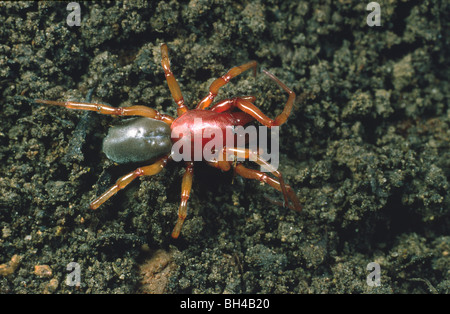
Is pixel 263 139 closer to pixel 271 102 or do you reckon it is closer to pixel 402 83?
pixel 271 102

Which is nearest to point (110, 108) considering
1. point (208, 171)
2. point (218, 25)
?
point (208, 171)

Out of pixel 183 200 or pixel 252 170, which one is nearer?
pixel 183 200

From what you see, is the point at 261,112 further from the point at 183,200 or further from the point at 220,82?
the point at 183,200

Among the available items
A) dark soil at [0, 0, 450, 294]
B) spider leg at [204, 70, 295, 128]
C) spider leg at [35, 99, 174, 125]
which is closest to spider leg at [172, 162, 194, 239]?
dark soil at [0, 0, 450, 294]

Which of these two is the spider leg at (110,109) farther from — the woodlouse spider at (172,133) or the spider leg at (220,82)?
the spider leg at (220,82)

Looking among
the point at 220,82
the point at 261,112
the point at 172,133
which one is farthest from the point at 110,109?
the point at 261,112

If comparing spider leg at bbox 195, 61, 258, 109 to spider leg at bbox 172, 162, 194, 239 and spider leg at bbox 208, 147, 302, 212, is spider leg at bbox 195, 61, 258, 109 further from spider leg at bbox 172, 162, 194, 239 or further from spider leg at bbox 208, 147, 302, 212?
spider leg at bbox 172, 162, 194, 239
